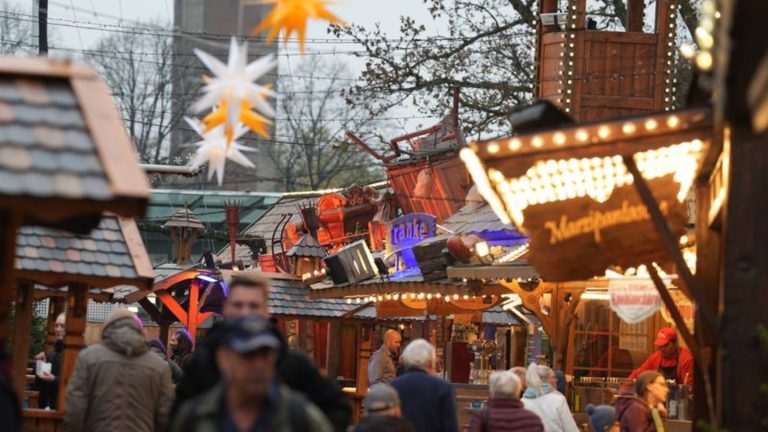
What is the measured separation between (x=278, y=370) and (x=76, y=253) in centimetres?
689

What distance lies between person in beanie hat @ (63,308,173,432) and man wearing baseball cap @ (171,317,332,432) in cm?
535

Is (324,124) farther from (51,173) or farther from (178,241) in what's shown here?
(51,173)

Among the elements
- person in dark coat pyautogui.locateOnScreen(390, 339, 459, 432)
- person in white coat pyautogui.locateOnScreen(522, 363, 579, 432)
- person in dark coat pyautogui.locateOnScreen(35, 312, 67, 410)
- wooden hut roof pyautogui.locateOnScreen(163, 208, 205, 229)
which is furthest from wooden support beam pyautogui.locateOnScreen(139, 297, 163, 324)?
person in dark coat pyautogui.locateOnScreen(390, 339, 459, 432)

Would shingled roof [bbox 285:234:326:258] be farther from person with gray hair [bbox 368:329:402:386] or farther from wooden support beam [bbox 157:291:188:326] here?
person with gray hair [bbox 368:329:402:386]

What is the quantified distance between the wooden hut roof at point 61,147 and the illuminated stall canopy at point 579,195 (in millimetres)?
3655

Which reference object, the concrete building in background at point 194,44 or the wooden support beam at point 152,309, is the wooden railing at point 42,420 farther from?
the concrete building in background at point 194,44

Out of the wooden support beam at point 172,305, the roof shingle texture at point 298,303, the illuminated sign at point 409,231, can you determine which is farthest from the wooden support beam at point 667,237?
the wooden support beam at point 172,305

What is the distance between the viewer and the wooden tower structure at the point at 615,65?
2161 cm

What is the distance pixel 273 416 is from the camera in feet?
19.9

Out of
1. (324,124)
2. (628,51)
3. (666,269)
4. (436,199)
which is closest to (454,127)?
(436,199)

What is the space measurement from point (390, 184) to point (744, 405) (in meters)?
32.0

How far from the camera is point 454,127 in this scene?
1190 inches

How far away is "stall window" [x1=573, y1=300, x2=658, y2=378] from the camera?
23.6 meters

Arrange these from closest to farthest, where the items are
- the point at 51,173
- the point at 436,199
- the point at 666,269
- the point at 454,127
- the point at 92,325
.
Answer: the point at 51,173 < the point at 666,269 < the point at 454,127 < the point at 436,199 < the point at 92,325
